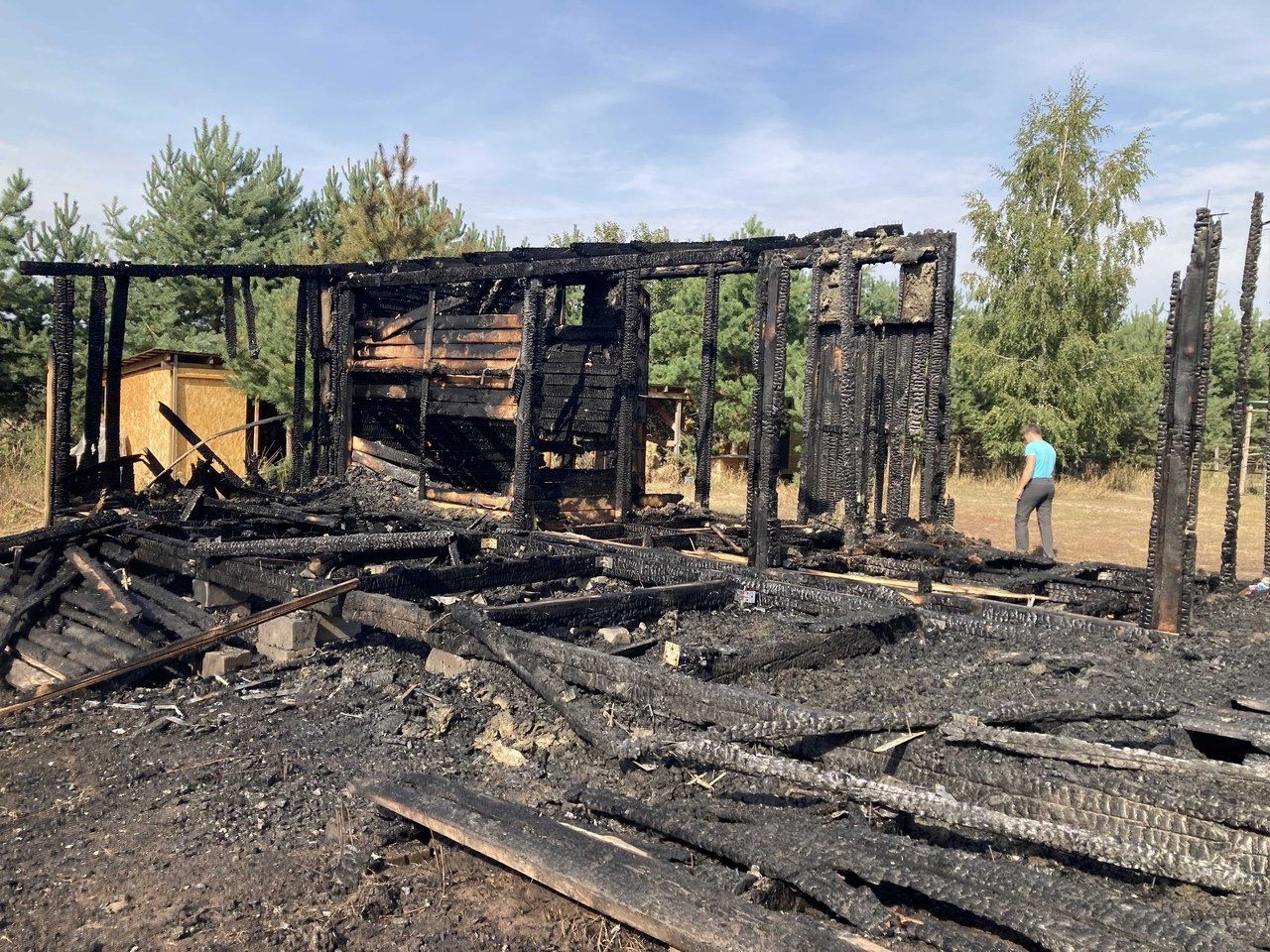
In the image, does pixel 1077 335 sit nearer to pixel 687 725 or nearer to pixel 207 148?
pixel 207 148

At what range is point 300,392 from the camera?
520 inches

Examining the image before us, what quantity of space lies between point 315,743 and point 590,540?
15.3 ft

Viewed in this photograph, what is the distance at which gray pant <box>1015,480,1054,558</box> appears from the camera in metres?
10.9

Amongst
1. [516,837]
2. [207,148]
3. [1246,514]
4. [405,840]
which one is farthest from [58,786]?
[1246,514]

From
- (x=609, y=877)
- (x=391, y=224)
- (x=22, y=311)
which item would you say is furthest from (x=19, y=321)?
(x=609, y=877)

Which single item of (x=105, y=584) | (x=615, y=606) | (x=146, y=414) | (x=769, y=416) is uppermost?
(x=769, y=416)

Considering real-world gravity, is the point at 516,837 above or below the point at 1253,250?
below

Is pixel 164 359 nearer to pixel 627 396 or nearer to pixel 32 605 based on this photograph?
pixel 627 396

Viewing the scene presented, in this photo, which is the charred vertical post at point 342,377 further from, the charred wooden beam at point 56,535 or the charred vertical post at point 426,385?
the charred wooden beam at point 56,535

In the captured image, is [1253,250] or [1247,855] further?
[1253,250]

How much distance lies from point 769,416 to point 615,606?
2.56 m

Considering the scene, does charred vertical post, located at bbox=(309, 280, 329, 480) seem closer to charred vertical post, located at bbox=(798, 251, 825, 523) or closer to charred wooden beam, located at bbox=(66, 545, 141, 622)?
charred wooden beam, located at bbox=(66, 545, 141, 622)

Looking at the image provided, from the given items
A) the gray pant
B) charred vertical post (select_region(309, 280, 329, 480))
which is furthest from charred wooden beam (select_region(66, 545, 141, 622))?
the gray pant

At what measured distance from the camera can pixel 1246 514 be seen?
2181 centimetres
